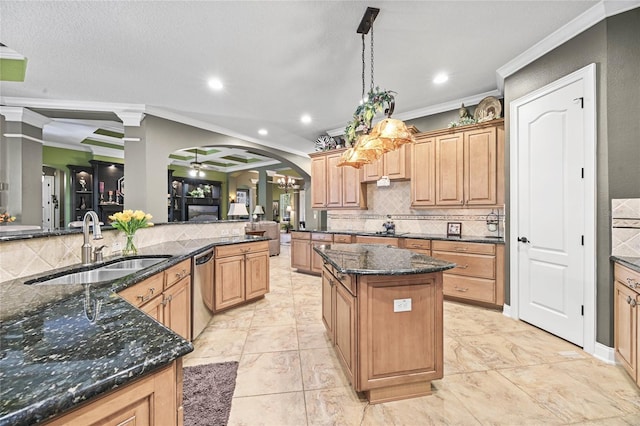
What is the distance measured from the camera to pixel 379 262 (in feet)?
6.27

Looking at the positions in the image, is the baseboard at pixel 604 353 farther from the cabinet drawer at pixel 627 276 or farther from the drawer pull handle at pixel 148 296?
the drawer pull handle at pixel 148 296

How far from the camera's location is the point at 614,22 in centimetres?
215

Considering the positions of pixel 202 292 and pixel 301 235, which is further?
pixel 301 235

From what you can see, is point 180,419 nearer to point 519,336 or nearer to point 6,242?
point 6,242

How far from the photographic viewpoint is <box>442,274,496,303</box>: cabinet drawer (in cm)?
327

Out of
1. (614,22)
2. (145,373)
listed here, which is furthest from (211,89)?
(614,22)

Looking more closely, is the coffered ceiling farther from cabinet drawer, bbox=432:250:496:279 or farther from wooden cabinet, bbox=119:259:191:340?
cabinet drawer, bbox=432:250:496:279

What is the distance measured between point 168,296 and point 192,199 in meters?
8.25

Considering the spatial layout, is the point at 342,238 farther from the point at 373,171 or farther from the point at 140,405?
the point at 140,405

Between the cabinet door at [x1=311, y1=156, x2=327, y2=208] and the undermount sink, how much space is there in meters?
3.33

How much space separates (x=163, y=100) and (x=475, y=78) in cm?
418

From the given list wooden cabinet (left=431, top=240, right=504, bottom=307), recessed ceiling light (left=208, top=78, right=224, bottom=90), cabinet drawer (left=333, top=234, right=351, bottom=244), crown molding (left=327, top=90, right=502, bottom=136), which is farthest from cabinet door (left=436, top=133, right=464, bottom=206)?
recessed ceiling light (left=208, top=78, right=224, bottom=90)

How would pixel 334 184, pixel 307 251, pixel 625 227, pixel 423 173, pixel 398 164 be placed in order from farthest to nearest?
pixel 307 251 < pixel 334 184 < pixel 398 164 < pixel 423 173 < pixel 625 227

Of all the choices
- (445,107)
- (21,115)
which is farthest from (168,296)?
(445,107)
